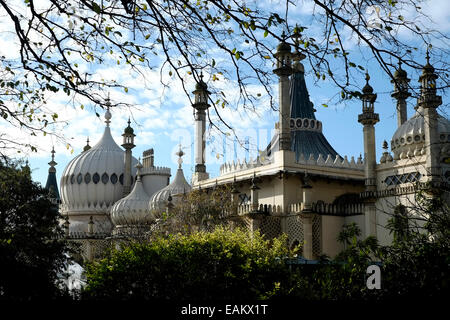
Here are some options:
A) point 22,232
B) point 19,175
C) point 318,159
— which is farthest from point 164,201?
point 22,232

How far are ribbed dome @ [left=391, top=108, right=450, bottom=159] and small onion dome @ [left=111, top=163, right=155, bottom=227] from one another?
1711 centimetres

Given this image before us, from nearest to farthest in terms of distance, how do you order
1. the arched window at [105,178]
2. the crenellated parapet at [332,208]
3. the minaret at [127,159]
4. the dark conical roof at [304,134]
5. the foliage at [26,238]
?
the foliage at [26,238], the crenellated parapet at [332,208], the dark conical roof at [304,134], the minaret at [127,159], the arched window at [105,178]

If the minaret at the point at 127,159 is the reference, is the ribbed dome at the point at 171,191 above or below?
below

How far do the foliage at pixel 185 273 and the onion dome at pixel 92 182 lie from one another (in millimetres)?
31716

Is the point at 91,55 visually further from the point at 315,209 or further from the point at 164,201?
the point at 164,201

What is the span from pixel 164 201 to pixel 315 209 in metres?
12.0

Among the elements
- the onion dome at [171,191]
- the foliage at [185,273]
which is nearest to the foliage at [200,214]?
the onion dome at [171,191]

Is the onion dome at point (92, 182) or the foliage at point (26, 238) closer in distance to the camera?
the foliage at point (26, 238)

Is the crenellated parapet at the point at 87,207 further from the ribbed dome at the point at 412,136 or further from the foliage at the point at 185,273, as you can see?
the foliage at the point at 185,273

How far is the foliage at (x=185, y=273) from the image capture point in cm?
1261

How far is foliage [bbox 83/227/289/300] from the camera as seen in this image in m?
12.6

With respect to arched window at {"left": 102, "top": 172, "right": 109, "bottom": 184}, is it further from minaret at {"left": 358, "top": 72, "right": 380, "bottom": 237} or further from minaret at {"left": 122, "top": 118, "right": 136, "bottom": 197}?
minaret at {"left": 358, "top": 72, "right": 380, "bottom": 237}

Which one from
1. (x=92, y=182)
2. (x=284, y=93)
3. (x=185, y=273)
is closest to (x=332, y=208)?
(x=284, y=93)

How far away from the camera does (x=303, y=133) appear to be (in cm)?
3212
